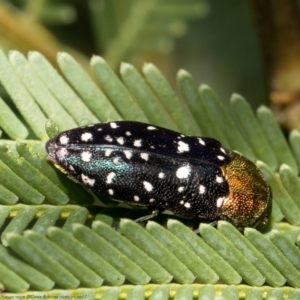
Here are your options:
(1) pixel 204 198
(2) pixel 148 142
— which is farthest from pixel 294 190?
(2) pixel 148 142

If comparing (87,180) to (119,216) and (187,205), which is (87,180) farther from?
(187,205)

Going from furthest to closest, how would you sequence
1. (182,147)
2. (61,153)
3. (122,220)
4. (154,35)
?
(154,35) → (182,147) → (61,153) → (122,220)

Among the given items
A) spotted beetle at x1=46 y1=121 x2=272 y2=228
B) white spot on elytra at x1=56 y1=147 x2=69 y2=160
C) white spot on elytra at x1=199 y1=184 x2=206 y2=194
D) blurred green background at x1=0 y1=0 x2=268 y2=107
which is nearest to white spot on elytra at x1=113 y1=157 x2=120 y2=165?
spotted beetle at x1=46 y1=121 x2=272 y2=228

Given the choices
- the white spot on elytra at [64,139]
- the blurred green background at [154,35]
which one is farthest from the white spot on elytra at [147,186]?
the blurred green background at [154,35]

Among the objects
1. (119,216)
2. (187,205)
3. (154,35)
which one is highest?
(154,35)

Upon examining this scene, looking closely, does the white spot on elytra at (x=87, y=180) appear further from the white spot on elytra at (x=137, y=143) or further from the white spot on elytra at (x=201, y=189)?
the white spot on elytra at (x=201, y=189)

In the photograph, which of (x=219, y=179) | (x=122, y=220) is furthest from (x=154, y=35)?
(x=122, y=220)
